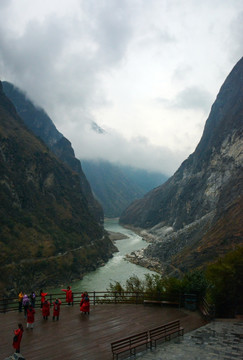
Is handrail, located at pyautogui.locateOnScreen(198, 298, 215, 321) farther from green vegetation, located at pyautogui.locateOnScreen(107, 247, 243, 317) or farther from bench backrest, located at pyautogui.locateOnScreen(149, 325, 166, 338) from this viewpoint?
bench backrest, located at pyautogui.locateOnScreen(149, 325, 166, 338)

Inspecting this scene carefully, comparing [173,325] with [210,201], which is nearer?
[173,325]

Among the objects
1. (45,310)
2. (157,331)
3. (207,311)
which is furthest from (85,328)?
(207,311)

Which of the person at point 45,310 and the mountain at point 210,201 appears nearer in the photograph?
the person at point 45,310

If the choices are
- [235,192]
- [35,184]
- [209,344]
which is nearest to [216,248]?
[235,192]

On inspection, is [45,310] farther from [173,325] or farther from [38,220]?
[38,220]

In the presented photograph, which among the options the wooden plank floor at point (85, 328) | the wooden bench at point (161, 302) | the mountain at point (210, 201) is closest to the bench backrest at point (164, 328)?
the wooden plank floor at point (85, 328)

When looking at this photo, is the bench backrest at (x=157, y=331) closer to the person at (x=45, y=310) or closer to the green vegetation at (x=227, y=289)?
the person at (x=45, y=310)
